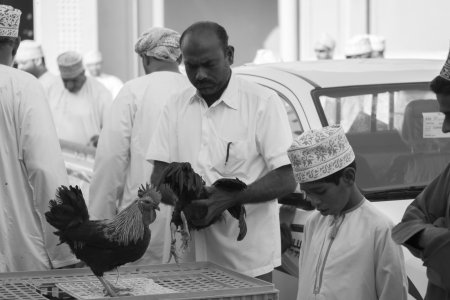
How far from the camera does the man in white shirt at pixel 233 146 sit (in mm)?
5027

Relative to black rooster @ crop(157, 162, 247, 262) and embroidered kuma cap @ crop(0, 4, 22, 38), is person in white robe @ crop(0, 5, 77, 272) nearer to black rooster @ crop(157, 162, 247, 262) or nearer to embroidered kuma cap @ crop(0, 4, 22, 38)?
embroidered kuma cap @ crop(0, 4, 22, 38)

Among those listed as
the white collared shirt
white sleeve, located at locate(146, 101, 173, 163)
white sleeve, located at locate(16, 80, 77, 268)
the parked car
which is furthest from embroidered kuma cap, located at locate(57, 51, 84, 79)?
the white collared shirt

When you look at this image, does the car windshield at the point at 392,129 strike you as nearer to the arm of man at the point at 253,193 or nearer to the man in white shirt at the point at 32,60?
the arm of man at the point at 253,193

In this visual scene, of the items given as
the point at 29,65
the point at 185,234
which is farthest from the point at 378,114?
the point at 29,65

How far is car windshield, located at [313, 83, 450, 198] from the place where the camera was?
6.36 m

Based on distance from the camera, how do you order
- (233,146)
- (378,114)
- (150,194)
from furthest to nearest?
(378,114) → (233,146) → (150,194)

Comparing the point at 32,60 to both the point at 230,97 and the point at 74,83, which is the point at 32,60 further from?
the point at 230,97

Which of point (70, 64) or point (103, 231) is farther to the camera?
point (70, 64)

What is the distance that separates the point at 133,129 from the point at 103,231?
2.18 metres

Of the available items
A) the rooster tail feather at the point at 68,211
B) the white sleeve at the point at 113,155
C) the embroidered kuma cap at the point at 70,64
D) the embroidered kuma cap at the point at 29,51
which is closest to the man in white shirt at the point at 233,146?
the rooster tail feather at the point at 68,211

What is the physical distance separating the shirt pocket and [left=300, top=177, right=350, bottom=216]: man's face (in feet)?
2.77

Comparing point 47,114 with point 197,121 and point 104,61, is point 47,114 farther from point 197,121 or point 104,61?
point 104,61

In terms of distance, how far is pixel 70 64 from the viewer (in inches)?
511

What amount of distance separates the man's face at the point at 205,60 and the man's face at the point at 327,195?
3.20ft
